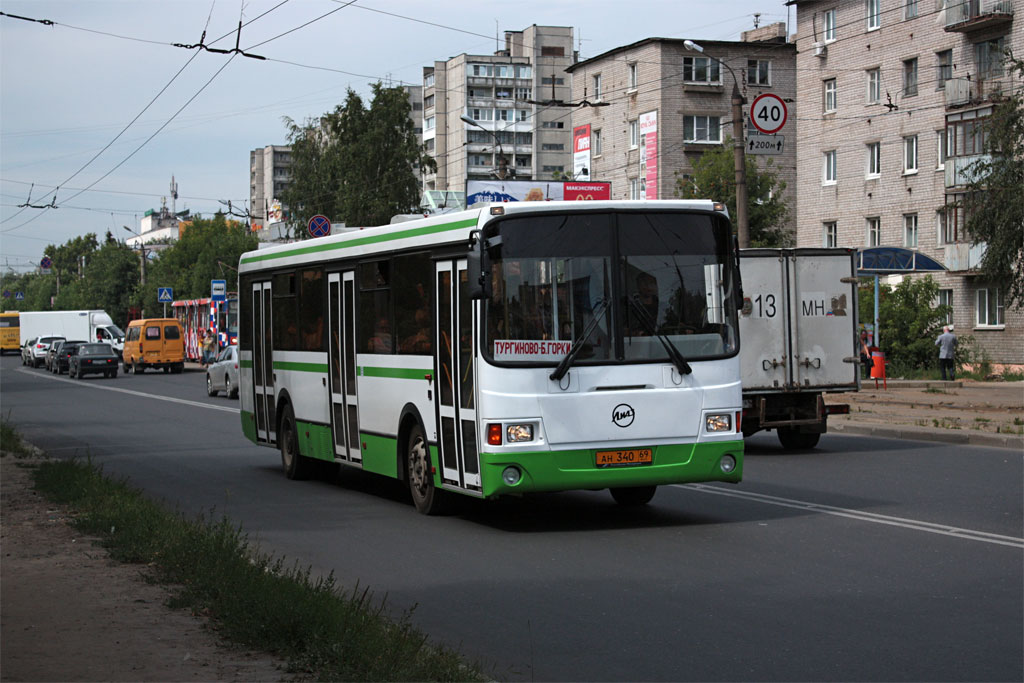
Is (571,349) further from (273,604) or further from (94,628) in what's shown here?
(94,628)

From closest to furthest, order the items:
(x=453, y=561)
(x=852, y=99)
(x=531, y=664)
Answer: (x=531, y=664) → (x=453, y=561) → (x=852, y=99)

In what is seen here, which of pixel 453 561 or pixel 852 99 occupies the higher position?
pixel 852 99

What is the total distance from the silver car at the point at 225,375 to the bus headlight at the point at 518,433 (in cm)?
2834

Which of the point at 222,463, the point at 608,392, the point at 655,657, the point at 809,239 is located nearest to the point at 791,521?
the point at 608,392

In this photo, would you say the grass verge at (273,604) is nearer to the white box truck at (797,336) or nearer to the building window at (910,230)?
the white box truck at (797,336)

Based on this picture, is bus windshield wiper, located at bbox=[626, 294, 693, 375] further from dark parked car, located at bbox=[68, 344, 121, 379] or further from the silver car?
dark parked car, located at bbox=[68, 344, 121, 379]

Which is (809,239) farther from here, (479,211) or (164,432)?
(479,211)

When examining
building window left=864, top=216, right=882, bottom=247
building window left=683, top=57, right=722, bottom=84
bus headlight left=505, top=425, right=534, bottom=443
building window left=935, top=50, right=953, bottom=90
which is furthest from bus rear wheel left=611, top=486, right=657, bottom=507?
building window left=683, top=57, right=722, bottom=84

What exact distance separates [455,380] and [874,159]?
152ft

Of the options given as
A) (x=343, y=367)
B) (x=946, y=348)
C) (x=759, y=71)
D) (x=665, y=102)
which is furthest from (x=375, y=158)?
(x=343, y=367)

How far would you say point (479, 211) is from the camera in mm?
11555

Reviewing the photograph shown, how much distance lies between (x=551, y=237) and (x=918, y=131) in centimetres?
4448

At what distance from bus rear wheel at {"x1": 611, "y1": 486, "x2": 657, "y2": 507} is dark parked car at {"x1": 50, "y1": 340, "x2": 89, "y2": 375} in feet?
184

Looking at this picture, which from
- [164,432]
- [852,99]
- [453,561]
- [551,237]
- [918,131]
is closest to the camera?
[453,561]
